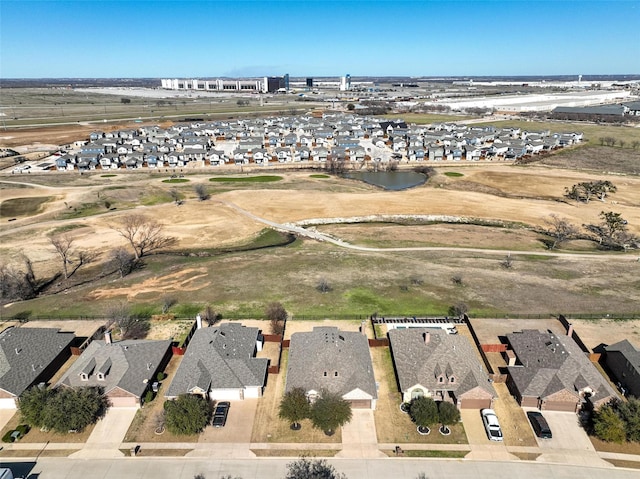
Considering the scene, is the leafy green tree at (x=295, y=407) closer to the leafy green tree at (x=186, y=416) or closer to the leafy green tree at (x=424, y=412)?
the leafy green tree at (x=186, y=416)

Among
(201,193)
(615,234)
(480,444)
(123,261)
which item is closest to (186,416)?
(480,444)

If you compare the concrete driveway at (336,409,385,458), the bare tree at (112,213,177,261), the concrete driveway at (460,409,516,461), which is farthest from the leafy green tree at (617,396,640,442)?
the bare tree at (112,213,177,261)

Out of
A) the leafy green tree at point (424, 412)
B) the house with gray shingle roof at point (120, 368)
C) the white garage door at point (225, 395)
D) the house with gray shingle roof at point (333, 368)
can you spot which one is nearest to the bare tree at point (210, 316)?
the house with gray shingle roof at point (120, 368)

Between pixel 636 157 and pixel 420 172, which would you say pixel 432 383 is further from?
pixel 636 157

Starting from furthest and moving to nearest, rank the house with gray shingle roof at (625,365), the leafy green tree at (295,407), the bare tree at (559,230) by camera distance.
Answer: the bare tree at (559,230) < the house with gray shingle roof at (625,365) < the leafy green tree at (295,407)

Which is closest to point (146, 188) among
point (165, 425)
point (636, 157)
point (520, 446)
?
point (165, 425)
